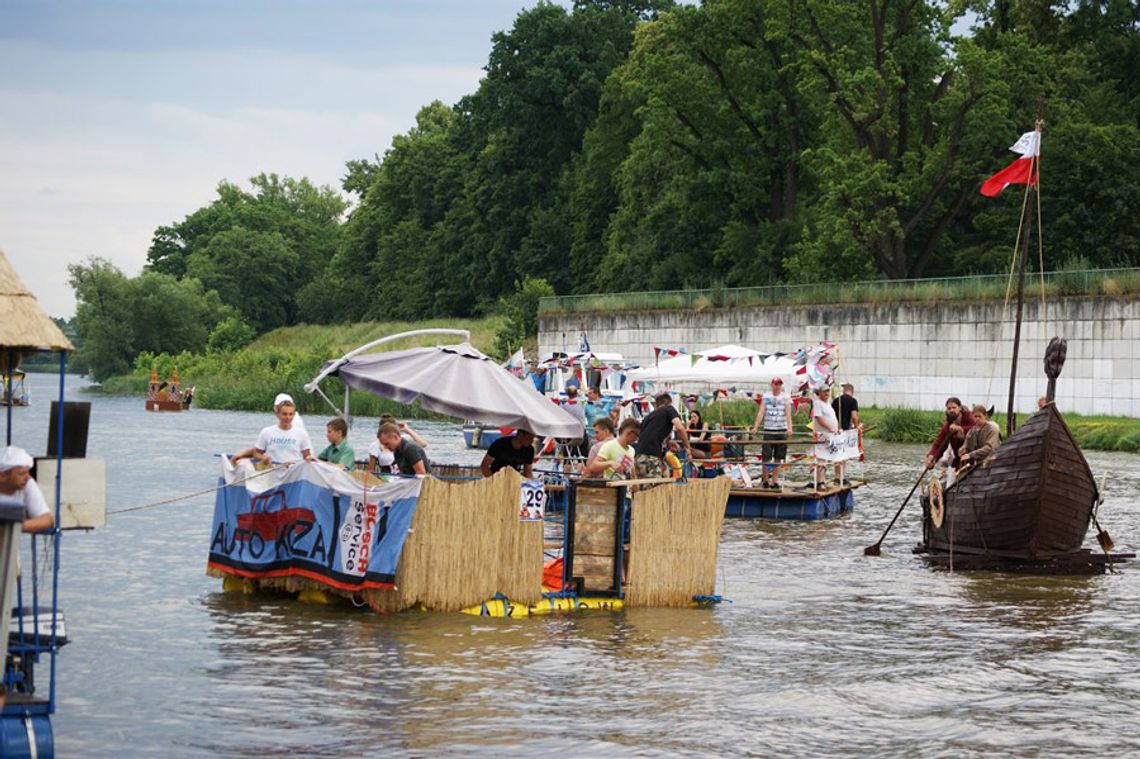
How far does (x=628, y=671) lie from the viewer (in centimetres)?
1383

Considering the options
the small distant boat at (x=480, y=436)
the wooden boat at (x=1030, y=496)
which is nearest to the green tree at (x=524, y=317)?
the small distant boat at (x=480, y=436)

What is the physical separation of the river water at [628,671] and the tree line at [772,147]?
35.5 metres

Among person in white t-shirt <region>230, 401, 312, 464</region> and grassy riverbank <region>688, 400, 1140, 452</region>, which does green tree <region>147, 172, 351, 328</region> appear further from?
person in white t-shirt <region>230, 401, 312, 464</region>

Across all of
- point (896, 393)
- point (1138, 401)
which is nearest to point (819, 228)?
point (896, 393)

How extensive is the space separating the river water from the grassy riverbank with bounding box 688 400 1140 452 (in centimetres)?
2416

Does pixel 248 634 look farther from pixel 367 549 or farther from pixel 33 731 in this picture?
pixel 33 731

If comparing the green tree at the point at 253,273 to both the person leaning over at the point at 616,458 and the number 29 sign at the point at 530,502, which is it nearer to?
the person leaning over at the point at 616,458

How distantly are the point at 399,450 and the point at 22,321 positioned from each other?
8275 millimetres

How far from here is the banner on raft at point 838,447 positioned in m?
28.6

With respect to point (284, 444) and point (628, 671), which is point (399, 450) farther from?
point (628, 671)

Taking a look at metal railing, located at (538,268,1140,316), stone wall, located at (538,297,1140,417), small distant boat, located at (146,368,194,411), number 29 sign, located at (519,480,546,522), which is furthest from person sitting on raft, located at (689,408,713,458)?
small distant boat, located at (146,368,194,411)

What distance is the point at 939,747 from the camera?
38.0 feet

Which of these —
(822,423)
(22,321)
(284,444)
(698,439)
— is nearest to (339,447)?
(284,444)

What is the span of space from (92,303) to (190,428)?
58717 millimetres
